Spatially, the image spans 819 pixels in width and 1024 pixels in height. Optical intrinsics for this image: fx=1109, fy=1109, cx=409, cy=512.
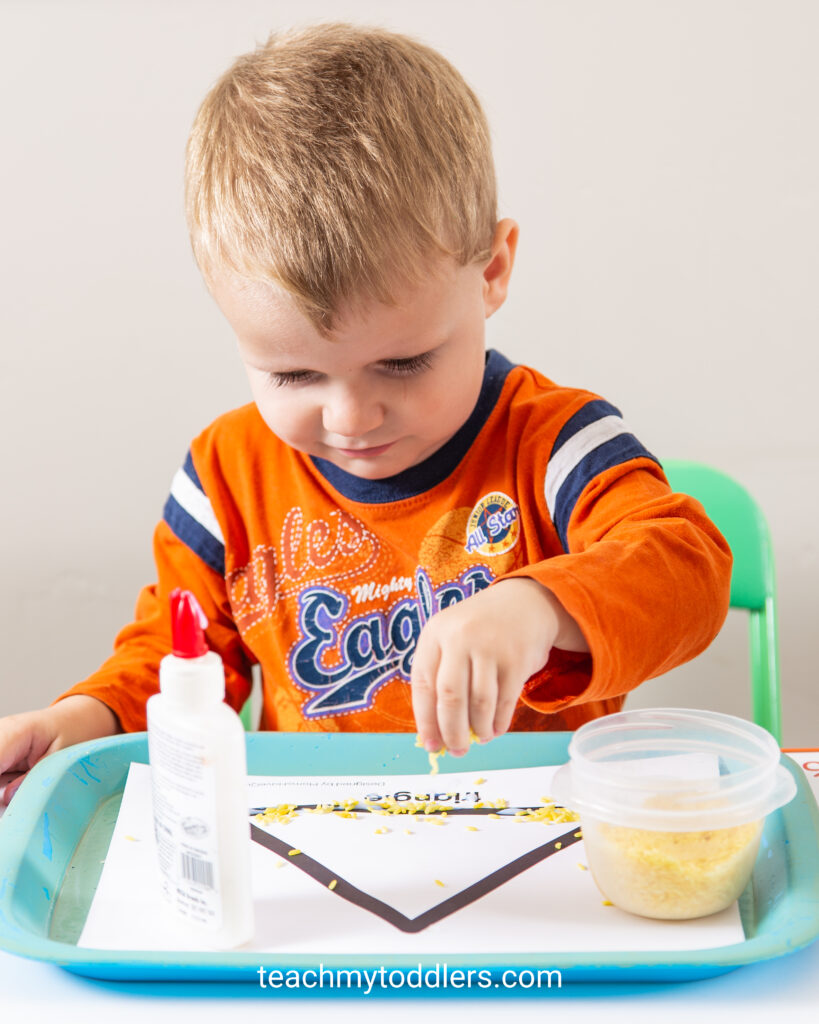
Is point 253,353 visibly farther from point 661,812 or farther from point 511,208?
point 511,208

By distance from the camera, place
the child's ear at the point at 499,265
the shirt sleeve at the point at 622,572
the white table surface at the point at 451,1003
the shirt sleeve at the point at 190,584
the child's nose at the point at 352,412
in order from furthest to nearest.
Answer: the shirt sleeve at the point at 190,584 → the child's ear at the point at 499,265 → the child's nose at the point at 352,412 → the shirt sleeve at the point at 622,572 → the white table surface at the point at 451,1003

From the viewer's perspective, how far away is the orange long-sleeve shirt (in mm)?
883

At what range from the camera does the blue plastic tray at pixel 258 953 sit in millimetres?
467

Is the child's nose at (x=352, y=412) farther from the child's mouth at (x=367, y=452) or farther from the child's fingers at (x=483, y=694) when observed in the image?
the child's fingers at (x=483, y=694)

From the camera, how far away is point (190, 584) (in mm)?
995

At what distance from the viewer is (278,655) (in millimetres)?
975

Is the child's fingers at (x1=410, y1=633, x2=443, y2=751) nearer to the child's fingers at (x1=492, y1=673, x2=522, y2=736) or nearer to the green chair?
the child's fingers at (x1=492, y1=673, x2=522, y2=736)

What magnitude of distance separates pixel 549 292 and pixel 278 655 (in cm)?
64

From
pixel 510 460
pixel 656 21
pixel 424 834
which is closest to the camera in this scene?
pixel 424 834

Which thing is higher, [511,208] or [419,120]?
[419,120]

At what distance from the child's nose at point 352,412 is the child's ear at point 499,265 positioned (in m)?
0.14

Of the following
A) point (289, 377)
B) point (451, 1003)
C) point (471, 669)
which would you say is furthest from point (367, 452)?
point (451, 1003)

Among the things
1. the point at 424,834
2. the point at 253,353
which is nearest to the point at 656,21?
the point at 253,353

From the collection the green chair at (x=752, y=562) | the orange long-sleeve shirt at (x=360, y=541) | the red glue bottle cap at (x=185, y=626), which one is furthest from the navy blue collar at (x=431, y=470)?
the red glue bottle cap at (x=185, y=626)
